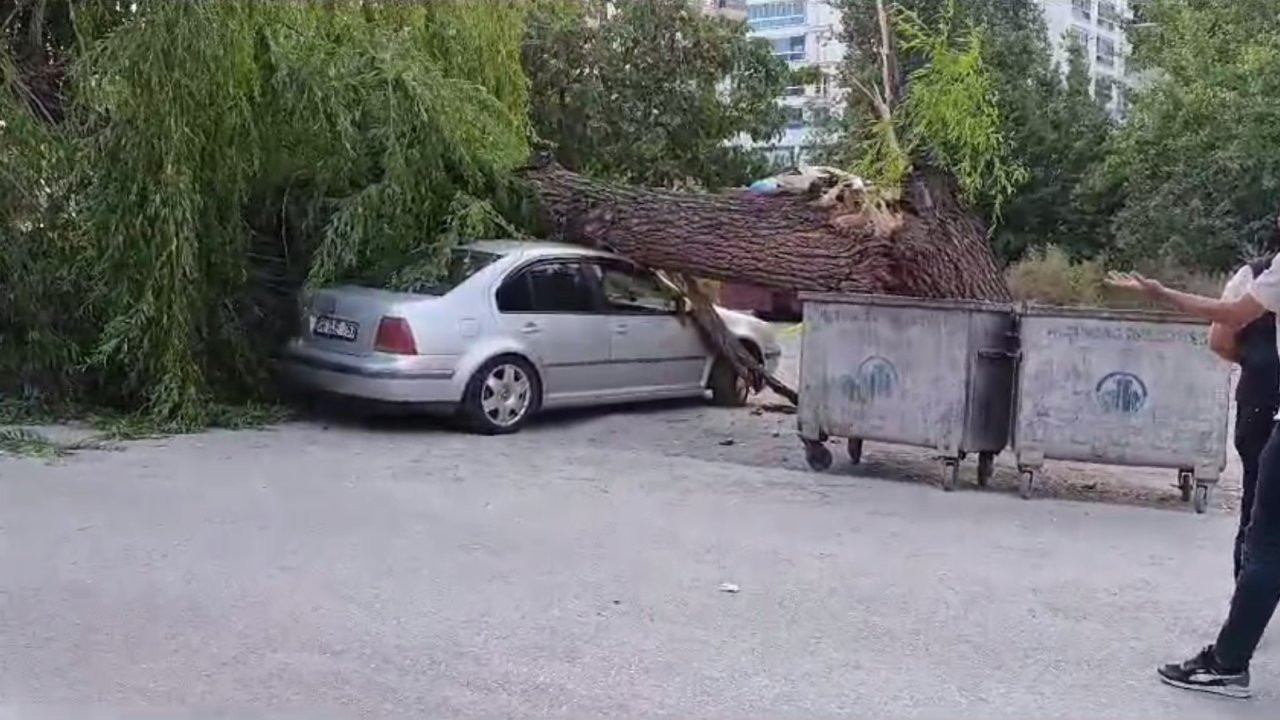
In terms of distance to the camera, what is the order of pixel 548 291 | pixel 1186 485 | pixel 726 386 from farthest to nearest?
pixel 726 386 < pixel 548 291 < pixel 1186 485

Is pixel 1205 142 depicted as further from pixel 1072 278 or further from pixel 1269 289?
pixel 1269 289

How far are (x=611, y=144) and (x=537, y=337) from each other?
1121cm

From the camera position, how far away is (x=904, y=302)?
8.68 metres

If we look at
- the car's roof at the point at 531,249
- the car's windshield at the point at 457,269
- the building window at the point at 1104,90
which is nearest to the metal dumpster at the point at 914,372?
the car's roof at the point at 531,249

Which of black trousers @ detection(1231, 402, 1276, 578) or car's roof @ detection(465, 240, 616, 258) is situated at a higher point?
car's roof @ detection(465, 240, 616, 258)

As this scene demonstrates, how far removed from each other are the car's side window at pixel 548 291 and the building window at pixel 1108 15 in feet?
88.6

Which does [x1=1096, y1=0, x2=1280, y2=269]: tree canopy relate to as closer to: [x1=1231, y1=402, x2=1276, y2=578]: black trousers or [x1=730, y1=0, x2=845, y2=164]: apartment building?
[x1=730, y1=0, x2=845, y2=164]: apartment building

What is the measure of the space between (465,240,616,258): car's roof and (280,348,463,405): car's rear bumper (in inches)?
45.6

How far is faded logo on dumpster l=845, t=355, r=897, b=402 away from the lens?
8734 millimetres

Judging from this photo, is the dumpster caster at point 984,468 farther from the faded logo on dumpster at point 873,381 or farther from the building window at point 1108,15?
the building window at point 1108,15

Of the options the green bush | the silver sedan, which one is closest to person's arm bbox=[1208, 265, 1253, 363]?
the silver sedan

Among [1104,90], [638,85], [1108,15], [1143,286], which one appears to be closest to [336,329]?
[1143,286]

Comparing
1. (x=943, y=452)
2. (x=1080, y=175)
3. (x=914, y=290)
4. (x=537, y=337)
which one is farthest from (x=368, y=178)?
(x=1080, y=175)

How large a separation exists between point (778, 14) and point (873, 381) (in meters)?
46.4
